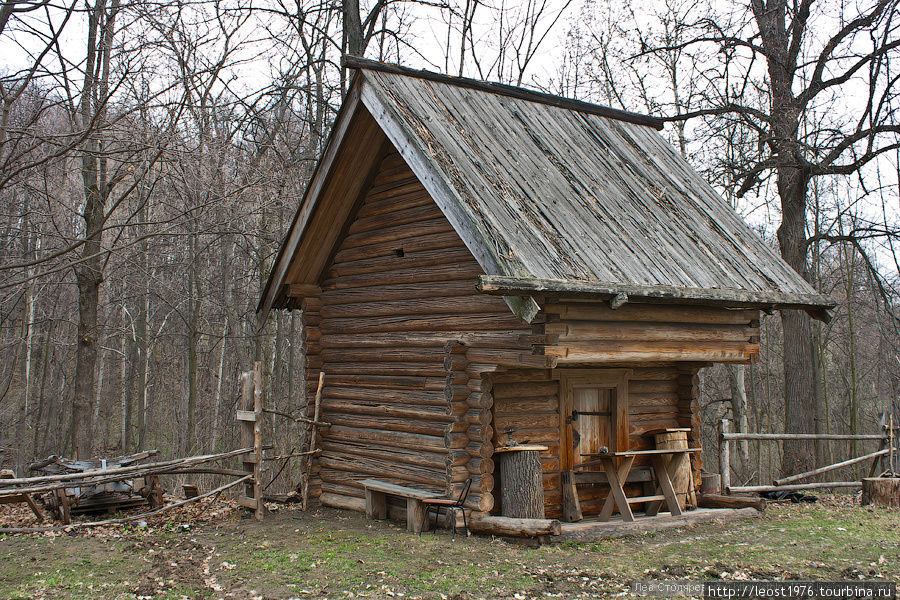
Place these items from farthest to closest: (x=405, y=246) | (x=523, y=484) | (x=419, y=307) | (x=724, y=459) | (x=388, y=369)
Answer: (x=724, y=459)
(x=388, y=369)
(x=405, y=246)
(x=419, y=307)
(x=523, y=484)

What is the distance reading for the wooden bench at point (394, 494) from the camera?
31.9ft

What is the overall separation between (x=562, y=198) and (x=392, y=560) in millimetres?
5145

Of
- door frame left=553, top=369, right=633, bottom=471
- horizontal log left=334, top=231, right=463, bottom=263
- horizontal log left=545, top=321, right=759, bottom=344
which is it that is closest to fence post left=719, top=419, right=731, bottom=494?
horizontal log left=545, top=321, right=759, bottom=344

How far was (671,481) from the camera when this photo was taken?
1095 centimetres

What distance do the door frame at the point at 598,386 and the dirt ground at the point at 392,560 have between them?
1.48 meters

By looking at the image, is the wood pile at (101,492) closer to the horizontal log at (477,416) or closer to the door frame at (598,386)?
the horizontal log at (477,416)

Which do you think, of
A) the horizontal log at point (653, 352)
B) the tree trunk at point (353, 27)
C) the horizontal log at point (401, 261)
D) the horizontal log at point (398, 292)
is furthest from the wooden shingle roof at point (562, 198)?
the tree trunk at point (353, 27)

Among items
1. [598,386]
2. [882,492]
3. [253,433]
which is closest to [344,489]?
[253,433]

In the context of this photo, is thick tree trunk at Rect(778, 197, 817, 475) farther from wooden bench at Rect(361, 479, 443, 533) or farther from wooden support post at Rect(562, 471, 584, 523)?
wooden bench at Rect(361, 479, 443, 533)

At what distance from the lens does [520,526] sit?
353 inches

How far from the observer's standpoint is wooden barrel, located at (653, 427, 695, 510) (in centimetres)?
1092

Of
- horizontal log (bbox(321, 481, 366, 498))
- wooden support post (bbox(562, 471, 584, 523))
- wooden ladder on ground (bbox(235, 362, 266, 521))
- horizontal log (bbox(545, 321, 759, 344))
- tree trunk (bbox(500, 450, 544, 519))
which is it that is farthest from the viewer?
horizontal log (bbox(321, 481, 366, 498))

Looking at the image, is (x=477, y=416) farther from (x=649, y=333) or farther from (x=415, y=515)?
(x=649, y=333)

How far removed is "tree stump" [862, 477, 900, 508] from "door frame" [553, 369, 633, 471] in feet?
15.3
